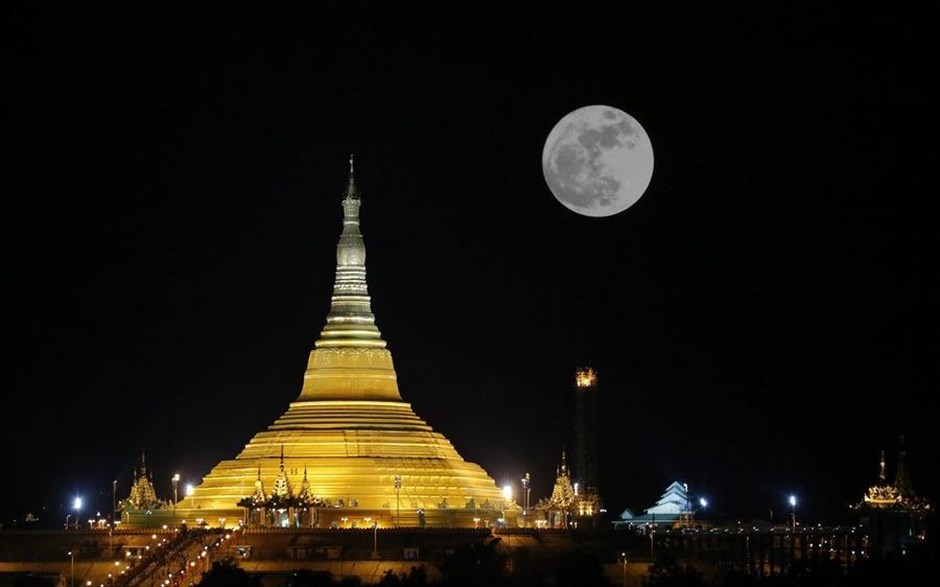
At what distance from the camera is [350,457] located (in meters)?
105

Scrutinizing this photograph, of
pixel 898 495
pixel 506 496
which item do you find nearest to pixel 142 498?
pixel 506 496

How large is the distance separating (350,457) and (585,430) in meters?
15.7

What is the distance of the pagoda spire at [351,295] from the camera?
108 metres

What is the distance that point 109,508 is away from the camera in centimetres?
12219

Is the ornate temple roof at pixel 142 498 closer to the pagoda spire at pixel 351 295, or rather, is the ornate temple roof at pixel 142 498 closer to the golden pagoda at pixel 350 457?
the golden pagoda at pixel 350 457

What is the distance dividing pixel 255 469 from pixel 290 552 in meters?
10.6

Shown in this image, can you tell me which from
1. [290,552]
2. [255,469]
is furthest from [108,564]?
[255,469]

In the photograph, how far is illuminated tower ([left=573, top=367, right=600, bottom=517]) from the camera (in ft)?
386

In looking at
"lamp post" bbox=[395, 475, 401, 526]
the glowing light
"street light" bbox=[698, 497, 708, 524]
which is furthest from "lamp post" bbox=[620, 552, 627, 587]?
"street light" bbox=[698, 497, 708, 524]

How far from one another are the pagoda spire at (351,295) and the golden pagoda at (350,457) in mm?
30

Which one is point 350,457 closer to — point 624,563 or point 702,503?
point 624,563

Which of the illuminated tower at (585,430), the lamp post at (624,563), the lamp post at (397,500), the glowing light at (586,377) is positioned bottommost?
the lamp post at (624,563)

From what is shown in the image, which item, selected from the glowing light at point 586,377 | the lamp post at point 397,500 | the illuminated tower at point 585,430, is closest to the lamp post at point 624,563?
the lamp post at point 397,500

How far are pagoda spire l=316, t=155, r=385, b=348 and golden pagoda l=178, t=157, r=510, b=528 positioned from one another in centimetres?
3
